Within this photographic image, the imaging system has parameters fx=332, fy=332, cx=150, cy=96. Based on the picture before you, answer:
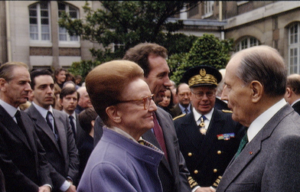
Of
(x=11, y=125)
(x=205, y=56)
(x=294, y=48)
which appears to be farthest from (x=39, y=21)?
(x=11, y=125)

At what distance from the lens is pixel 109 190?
1.78m

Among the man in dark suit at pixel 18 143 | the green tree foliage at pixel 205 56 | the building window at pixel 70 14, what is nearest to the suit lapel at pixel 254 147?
the man in dark suit at pixel 18 143

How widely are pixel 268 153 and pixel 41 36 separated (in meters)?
20.1

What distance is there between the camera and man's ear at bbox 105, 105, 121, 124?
83.0 inches

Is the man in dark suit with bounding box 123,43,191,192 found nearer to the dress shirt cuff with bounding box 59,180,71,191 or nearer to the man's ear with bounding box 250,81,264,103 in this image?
the man's ear with bounding box 250,81,264,103

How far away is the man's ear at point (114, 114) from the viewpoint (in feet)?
6.92

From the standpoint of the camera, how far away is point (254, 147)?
206cm

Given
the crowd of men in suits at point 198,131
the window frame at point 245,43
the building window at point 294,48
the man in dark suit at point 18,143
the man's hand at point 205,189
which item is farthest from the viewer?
the window frame at point 245,43

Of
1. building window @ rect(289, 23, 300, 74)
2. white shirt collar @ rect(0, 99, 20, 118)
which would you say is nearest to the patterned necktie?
white shirt collar @ rect(0, 99, 20, 118)

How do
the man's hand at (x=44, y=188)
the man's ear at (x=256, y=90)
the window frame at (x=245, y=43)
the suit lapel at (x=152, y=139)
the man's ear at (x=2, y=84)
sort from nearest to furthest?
the man's ear at (x=256, y=90)
the suit lapel at (x=152, y=139)
the man's hand at (x=44, y=188)
the man's ear at (x=2, y=84)
the window frame at (x=245, y=43)

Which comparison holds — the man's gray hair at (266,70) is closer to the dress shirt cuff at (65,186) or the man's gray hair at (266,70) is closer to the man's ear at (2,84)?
the man's ear at (2,84)

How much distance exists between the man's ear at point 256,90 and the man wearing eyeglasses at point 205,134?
1655 millimetres

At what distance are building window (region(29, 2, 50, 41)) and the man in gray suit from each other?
19.7 m

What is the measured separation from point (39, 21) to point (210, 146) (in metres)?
18.7
